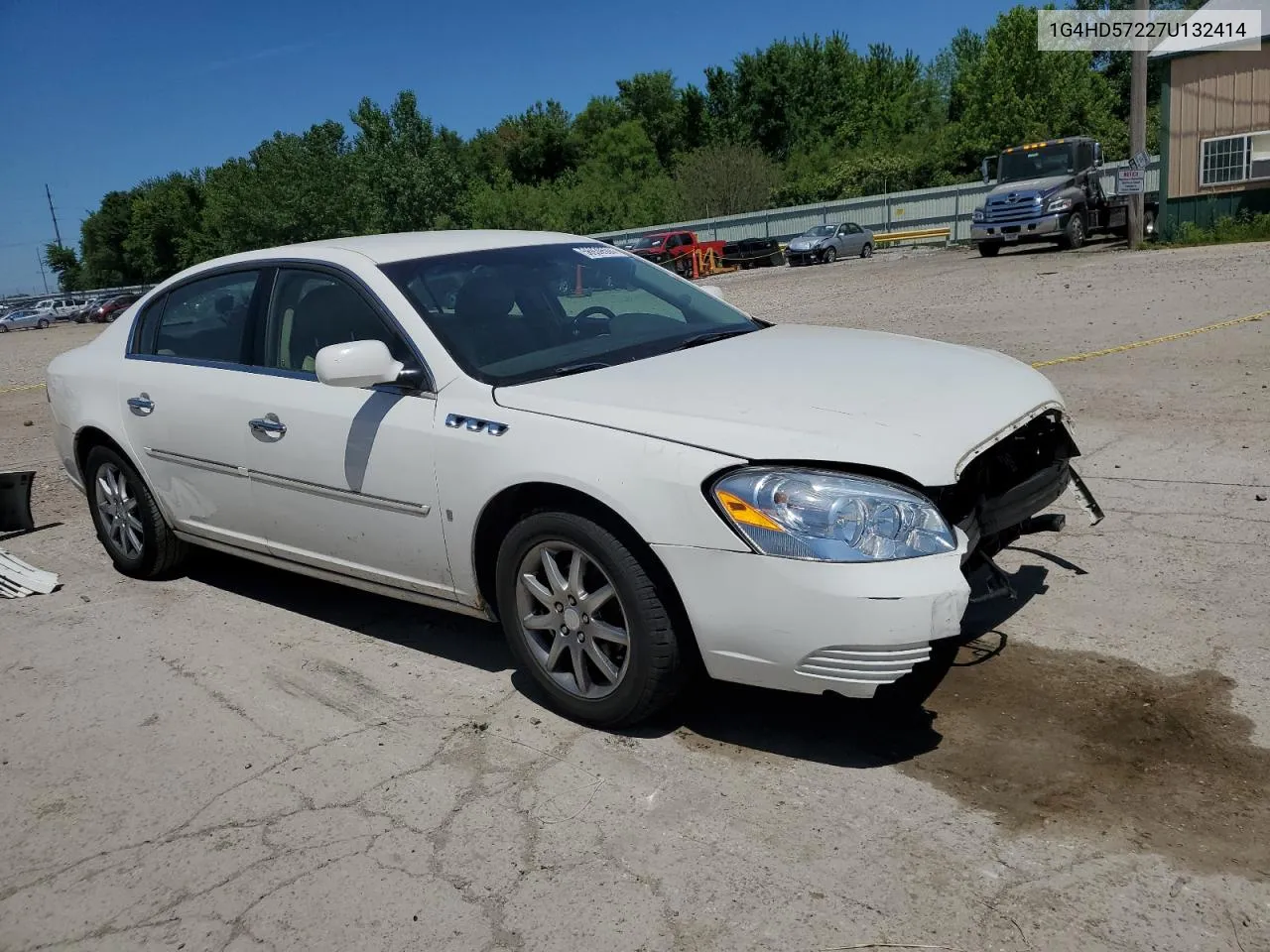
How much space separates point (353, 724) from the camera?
13.1ft

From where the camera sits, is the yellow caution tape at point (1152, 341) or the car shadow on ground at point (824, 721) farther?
the yellow caution tape at point (1152, 341)

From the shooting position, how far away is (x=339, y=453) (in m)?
4.24

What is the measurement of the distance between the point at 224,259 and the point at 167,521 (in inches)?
51.5

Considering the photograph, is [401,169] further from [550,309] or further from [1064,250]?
[550,309]

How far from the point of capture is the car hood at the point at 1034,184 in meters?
25.0

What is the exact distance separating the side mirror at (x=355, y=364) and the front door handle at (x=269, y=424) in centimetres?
65

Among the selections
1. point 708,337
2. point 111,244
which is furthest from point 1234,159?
point 111,244

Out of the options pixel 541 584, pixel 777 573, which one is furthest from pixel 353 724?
pixel 777 573

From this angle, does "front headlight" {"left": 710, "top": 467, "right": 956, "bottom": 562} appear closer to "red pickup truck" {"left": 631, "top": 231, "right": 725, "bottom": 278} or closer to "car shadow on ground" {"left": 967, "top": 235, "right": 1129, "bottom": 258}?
"car shadow on ground" {"left": 967, "top": 235, "right": 1129, "bottom": 258}

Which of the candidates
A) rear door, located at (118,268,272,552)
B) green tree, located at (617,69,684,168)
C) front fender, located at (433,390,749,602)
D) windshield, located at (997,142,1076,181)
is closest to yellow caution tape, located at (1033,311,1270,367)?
rear door, located at (118,268,272,552)

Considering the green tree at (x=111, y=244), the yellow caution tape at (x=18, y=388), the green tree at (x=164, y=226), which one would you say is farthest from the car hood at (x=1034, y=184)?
the green tree at (x=111, y=244)

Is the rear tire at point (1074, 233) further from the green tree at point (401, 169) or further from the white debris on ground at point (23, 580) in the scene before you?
the green tree at point (401, 169)

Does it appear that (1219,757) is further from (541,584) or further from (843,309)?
(843,309)

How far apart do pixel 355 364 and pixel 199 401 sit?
4.56 feet
